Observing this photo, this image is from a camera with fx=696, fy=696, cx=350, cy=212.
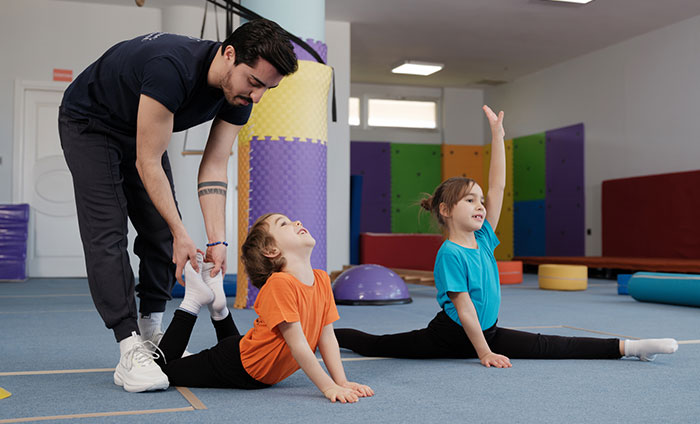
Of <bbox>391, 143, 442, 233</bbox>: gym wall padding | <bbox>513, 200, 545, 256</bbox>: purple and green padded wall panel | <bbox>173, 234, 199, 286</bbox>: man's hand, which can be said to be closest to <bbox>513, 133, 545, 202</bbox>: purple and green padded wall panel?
<bbox>513, 200, 545, 256</bbox>: purple and green padded wall panel

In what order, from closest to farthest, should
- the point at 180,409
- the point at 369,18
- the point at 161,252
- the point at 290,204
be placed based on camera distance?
the point at 180,409 < the point at 161,252 < the point at 290,204 < the point at 369,18

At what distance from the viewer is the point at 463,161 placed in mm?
10914

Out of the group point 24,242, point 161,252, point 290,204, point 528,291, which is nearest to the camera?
point 161,252

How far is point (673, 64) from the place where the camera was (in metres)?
7.69

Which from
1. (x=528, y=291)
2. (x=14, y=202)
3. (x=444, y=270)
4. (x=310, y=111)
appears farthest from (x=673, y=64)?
(x=14, y=202)

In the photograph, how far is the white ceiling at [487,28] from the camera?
Result: 7.18 metres

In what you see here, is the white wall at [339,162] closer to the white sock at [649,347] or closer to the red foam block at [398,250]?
the red foam block at [398,250]

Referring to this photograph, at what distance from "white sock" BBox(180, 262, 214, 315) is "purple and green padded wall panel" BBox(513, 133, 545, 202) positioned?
842 centimetres

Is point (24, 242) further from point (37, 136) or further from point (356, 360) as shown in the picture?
point (356, 360)

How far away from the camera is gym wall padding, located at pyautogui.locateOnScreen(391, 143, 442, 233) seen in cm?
1052

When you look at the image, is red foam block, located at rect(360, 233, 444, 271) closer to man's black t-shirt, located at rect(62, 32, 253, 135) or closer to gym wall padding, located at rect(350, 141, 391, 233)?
gym wall padding, located at rect(350, 141, 391, 233)

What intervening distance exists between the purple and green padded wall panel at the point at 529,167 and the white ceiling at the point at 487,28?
41.2 inches

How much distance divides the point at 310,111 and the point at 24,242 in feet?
12.9

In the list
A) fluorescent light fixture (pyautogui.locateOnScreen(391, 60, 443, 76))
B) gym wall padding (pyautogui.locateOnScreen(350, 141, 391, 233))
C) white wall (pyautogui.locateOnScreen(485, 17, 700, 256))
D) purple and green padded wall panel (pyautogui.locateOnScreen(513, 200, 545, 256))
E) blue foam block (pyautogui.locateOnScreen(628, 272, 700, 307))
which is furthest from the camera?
gym wall padding (pyautogui.locateOnScreen(350, 141, 391, 233))
